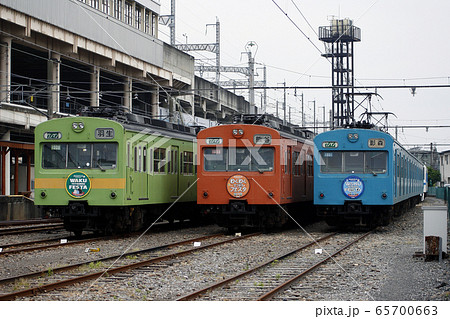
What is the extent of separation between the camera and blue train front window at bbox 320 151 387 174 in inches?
Result: 781

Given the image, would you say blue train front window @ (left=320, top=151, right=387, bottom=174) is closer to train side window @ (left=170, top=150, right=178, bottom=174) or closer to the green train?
train side window @ (left=170, top=150, right=178, bottom=174)

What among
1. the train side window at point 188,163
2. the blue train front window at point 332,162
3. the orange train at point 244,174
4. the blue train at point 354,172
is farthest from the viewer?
the train side window at point 188,163

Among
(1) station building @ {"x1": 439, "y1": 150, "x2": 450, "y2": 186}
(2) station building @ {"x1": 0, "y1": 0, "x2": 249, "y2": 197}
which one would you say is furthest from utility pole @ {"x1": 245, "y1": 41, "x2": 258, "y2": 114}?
(1) station building @ {"x1": 439, "y1": 150, "x2": 450, "y2": 186}

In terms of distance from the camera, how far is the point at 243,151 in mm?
18984

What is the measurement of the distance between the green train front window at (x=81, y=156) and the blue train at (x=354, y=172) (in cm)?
641

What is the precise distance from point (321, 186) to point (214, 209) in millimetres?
3371

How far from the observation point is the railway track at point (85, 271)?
968cm

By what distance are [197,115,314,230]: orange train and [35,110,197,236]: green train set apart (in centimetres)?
173

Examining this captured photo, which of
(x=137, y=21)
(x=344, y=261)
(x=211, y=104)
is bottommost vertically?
(x=344, y=261)

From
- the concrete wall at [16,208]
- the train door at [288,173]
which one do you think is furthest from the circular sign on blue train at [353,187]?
the concrete wall at [16,208]

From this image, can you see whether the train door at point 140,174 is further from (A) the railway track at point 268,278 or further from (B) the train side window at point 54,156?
(A) the railway track at point 268,278

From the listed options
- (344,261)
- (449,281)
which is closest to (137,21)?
(344,261)

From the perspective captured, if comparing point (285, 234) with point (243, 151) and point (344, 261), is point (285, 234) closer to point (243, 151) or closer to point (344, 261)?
point (243, 151)
